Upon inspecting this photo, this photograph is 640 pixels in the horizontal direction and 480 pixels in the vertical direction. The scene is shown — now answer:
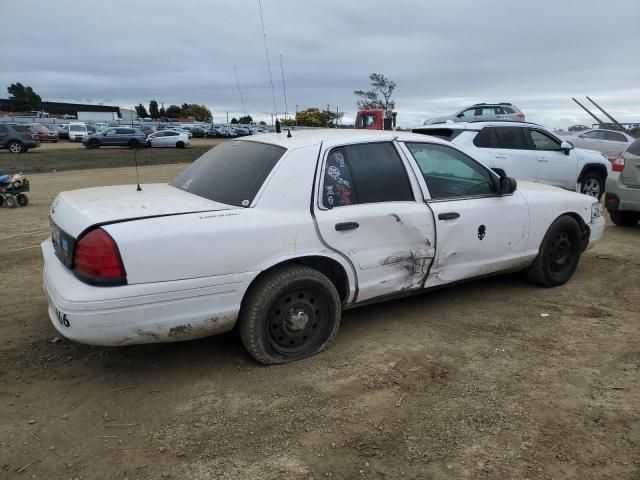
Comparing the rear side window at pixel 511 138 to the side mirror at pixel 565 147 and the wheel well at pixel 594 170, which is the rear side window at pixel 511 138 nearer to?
the side mirror at pixel 565 147

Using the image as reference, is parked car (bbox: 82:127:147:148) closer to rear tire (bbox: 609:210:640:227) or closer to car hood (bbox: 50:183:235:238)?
rear tire (bbox: 609:210:640:227)

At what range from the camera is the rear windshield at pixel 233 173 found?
11.5 feet

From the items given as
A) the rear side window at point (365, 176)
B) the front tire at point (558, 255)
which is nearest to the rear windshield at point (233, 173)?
the rear side window at point (365, 176)

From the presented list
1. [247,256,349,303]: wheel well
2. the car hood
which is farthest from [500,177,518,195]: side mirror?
the car hood

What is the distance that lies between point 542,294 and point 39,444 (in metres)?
4.17

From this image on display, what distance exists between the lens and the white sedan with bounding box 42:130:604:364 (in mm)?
2953

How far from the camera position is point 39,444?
8.84 ft

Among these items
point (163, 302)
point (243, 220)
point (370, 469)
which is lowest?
point (370, 469)

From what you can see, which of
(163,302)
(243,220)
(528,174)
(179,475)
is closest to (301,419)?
(179,475)

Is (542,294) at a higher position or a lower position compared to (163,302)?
lower

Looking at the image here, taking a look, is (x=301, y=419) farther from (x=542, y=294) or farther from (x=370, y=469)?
(x=542, y=294)

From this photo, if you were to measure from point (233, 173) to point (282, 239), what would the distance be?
0.74 m

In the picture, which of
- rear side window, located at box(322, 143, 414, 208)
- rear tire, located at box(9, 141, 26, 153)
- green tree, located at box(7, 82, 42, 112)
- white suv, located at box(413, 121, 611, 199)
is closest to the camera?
rear side window, located at box(322, 143, 414, 208)

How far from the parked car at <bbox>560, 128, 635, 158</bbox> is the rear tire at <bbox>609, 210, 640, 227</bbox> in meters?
9.30
